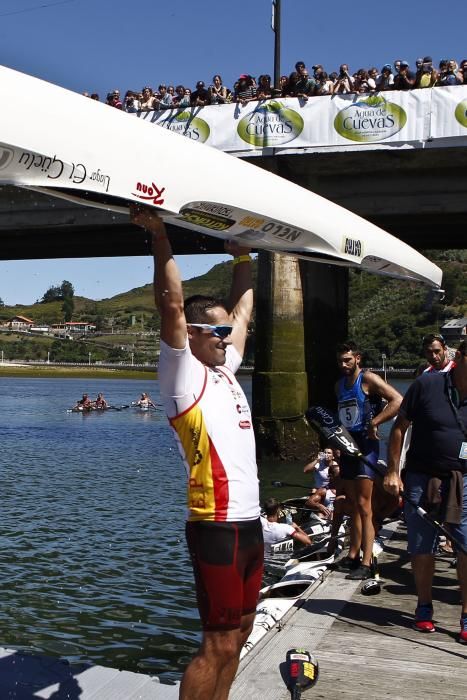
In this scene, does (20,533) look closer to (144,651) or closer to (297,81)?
(144,651)

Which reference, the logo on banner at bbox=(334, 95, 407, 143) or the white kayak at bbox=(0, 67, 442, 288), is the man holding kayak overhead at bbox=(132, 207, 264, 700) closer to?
the white kayak at bbox=(0, 67, 442, 288)

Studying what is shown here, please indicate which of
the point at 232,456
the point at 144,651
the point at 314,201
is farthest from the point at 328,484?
the point at 232,456

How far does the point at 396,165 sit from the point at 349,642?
18477 mm

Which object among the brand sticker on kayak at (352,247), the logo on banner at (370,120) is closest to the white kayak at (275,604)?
the brand sticker on kayak at (352,247)

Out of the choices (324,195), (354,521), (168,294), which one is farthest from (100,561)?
(324,195)

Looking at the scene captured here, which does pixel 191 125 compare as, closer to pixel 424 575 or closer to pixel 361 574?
pixel 361 574

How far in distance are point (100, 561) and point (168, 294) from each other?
8699 millimetres

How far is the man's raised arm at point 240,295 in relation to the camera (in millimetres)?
5070

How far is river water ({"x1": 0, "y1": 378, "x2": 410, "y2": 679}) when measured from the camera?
8305 mm

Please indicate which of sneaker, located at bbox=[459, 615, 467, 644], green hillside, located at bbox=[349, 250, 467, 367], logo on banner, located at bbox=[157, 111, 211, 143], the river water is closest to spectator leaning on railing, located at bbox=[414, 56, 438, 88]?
logo on banner, located at bbox=[157, 111, 211, 143]

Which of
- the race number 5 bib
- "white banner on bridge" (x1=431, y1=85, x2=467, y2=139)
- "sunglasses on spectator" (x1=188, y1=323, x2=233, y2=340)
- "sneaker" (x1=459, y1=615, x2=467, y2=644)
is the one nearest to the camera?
"sunglasses on spectator" (x1=188, y1=323, x2=233, y2=340)

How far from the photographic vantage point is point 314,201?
5.65 metres

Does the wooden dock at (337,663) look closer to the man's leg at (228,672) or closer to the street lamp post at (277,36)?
the man's leg at (228,672)

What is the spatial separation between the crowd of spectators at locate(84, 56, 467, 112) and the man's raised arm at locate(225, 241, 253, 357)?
54.0 feet
